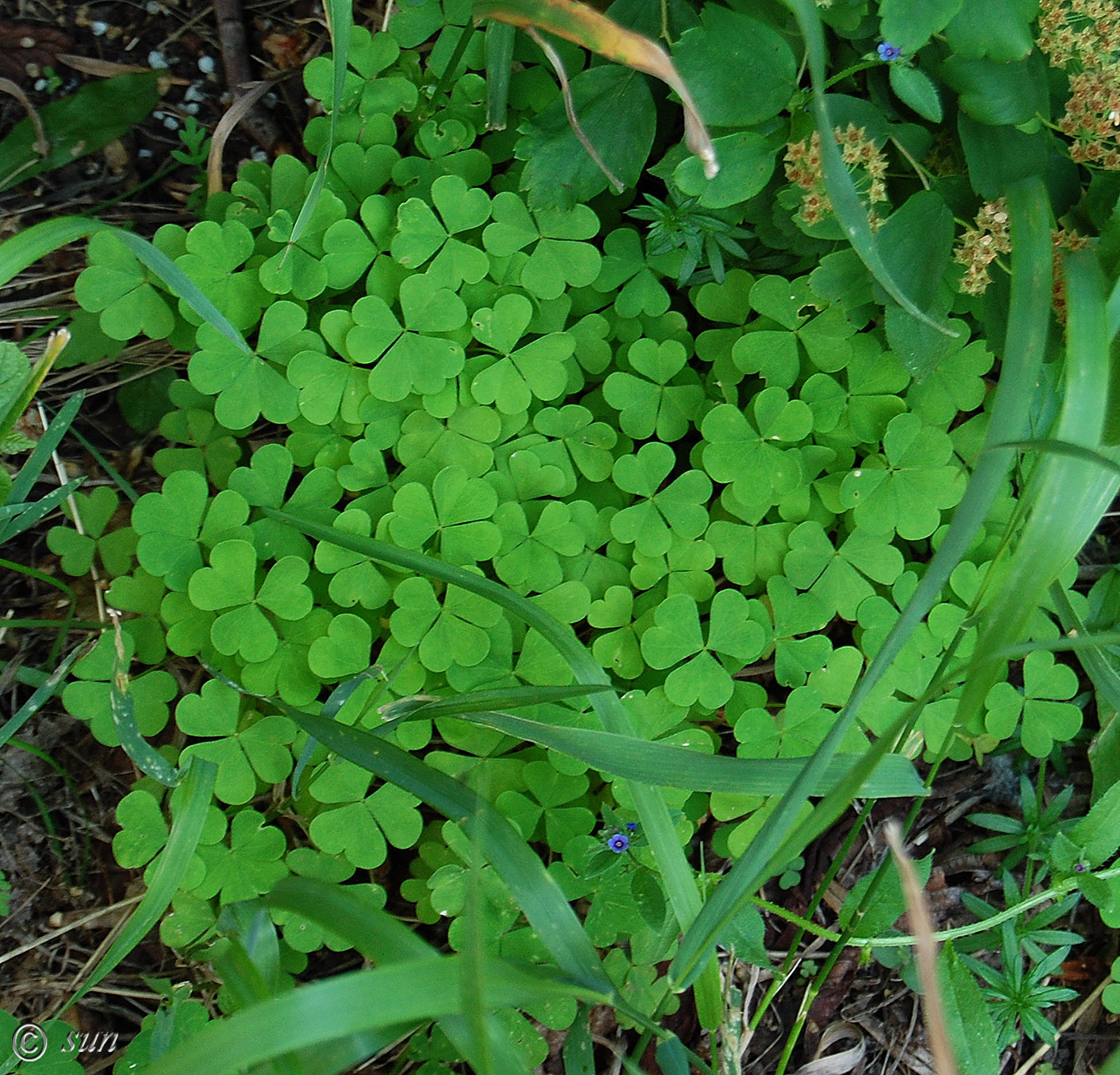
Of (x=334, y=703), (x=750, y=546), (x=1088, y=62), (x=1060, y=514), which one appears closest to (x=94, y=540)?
(x=334, y=703)

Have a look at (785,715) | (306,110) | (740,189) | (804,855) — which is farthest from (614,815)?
(306,110)

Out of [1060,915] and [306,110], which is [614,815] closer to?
[1060,915]

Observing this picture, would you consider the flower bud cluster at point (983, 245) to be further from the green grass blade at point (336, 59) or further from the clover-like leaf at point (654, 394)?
the green grass blade at point (336, 59)

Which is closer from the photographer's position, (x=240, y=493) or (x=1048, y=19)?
(x=1048, y=19)

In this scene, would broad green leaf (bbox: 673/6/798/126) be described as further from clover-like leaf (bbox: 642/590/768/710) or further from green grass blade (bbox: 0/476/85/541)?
green grass blade (bbox: 0/476/85/541)

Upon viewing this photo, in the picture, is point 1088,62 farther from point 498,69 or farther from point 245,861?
point 245,861

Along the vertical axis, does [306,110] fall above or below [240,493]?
above

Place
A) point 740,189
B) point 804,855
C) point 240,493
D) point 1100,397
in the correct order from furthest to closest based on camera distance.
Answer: point 804,855 < point 240,493 < point 740,189 < point 1100,397
